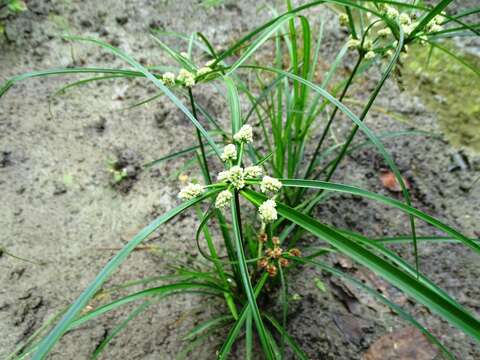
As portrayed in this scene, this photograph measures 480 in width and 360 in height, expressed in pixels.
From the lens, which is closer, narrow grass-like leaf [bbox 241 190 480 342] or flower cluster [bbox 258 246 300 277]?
narrow grass-like leaf [bbox 241 190 480 342]

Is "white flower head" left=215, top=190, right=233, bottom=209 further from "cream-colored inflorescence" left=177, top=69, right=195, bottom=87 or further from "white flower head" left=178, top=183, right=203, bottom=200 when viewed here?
"cream-colored inflorescence" left=177, top=69, right=195, bottom=87

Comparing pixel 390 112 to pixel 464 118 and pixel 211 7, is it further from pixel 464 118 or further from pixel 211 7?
pixel 211 7

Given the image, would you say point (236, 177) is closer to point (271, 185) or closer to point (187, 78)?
point (271, 185)

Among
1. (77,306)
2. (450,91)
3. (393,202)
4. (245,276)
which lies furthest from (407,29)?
(450,91)

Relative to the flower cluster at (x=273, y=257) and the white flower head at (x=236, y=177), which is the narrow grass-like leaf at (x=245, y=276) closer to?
the white flower head at (x=236, y=177)

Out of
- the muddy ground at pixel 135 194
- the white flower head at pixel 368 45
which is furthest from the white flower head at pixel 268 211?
the muddy ground at pixel 135 194

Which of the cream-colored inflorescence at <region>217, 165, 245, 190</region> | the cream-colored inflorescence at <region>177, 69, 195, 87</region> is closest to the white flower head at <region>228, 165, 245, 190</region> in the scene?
the cream-colored inflorescence at <region>217, 165, 245, 190</region>
